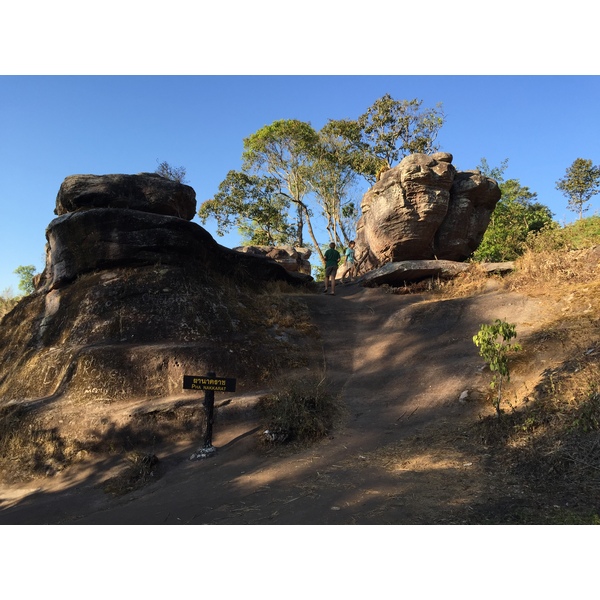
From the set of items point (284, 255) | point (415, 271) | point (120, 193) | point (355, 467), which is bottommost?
point (355, 467)

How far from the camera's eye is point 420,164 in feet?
53.8

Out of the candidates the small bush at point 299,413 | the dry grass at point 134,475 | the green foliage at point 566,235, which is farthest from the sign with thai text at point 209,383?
the green foliage at point 566,235

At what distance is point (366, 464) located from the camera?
5.81m

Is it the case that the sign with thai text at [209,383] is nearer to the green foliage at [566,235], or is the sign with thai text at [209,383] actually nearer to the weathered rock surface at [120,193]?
the weathered rock surface at [120,193]

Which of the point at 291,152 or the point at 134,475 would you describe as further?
the point at 291,152

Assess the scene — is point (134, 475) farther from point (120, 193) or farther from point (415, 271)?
point (415, 271)

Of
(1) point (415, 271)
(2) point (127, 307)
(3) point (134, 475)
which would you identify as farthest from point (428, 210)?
(3) point (134, 475)

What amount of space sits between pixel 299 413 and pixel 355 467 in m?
1.74

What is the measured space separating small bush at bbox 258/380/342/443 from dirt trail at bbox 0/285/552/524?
282mm

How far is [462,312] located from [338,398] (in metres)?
Result: 4.54

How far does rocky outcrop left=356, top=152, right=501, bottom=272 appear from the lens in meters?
16.3

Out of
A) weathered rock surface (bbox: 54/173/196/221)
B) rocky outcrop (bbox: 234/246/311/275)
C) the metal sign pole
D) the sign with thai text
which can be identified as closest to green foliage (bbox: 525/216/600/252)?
the sign with thai text

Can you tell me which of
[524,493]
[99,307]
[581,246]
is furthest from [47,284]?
[581,246]

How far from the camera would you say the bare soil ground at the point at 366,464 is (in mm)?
4457
